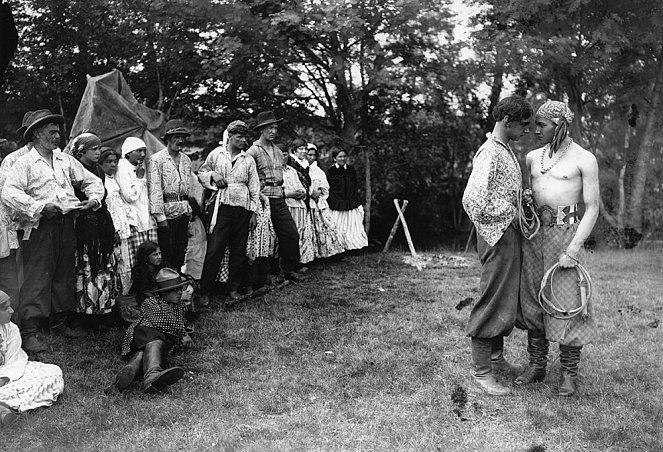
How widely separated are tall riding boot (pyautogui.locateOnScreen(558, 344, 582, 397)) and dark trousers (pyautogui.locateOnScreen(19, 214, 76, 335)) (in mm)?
3858

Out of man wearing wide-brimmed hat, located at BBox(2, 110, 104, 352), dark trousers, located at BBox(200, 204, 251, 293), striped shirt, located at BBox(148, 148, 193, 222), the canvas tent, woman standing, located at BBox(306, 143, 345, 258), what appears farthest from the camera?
woman standing, located at BBox(306, 143, 345, 258)

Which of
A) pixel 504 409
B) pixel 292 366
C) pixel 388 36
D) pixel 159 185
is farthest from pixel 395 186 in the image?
pixel 504 409

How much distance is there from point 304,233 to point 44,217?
14.6 feet

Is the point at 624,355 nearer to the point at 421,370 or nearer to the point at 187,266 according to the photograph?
the point at 421,370

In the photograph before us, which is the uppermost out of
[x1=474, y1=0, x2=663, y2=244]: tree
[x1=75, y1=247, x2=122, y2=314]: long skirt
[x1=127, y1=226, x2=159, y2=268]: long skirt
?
[x1=474, y1=0, x2=663, y2=244]: tree

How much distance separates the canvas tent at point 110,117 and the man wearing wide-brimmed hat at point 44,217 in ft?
7.43

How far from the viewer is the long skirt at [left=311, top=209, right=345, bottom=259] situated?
9820mm

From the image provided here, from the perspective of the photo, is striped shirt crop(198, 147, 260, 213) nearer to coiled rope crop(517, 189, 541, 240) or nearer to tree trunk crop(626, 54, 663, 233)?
coiled rope crop(517, 189, 541, 240)

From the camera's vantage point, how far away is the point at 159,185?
21.4 ft

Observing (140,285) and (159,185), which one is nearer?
(140,285)

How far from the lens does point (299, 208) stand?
930 cm

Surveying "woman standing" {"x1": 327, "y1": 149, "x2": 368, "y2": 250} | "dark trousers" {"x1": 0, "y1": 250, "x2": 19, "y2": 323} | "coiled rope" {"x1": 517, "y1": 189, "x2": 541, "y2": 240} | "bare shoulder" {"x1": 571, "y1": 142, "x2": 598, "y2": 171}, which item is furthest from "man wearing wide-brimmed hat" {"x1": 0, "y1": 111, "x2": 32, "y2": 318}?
"woman standing" {"x1": 327, "y1": 149, "x2": 368, "y2": 250}

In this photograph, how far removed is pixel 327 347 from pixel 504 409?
1.88m

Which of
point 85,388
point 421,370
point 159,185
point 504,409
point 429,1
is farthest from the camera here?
point 429,1
